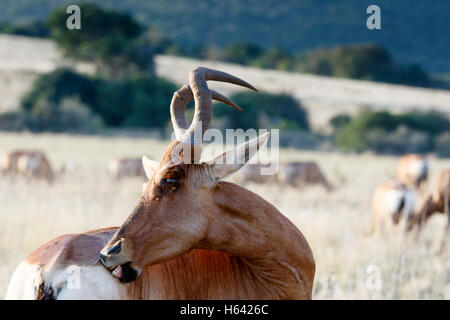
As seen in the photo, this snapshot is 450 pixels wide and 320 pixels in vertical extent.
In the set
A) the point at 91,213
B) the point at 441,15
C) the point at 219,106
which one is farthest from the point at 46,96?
the point at 441,15

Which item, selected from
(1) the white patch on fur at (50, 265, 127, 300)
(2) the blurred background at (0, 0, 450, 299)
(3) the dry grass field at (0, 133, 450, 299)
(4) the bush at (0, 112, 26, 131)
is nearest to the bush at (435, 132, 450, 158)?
(2) the blurred background at (0, 0, 450, 299)

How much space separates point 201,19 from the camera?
5177 inches

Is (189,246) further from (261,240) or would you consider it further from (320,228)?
(320,228)

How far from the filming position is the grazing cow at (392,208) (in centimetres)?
1057

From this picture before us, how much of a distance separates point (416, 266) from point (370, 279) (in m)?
1.40

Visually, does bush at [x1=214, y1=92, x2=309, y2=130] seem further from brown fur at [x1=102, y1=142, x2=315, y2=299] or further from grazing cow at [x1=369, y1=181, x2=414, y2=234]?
brown fur at [x1=102, y1=142, x2=315, y2=299]

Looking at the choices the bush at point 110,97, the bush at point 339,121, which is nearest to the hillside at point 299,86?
the bush at point 339,121

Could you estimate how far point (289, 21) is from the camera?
13512 cm

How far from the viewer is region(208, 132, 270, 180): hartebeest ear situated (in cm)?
362

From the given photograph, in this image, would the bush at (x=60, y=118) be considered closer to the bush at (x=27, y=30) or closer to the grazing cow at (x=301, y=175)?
the grazing cow at (x=301, y=175)

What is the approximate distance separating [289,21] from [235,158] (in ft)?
443

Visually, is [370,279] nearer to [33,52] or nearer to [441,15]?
[33,52]
